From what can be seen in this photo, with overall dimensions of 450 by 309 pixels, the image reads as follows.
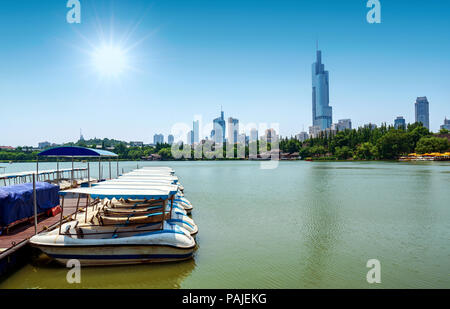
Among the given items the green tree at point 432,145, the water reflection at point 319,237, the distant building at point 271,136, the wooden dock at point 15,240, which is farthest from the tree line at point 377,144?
the wooden dock at point 15,240

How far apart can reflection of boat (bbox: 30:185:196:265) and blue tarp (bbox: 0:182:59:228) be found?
1457 millimetres

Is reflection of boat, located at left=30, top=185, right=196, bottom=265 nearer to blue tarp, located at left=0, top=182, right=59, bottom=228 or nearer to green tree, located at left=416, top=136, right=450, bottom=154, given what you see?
blue tarp, located at left=0, top=182, right=59, bottom=228

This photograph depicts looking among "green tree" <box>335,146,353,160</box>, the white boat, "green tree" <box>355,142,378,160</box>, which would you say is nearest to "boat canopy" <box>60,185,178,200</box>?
the white boat

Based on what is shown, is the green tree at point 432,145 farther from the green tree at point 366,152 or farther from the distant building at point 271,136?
the distant building at point 271,136

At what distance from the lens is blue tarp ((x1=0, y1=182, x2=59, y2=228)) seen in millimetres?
9695

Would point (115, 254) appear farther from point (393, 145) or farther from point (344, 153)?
point (344, 153)

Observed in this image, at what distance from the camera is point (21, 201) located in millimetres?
10500

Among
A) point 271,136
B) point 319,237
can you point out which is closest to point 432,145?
point 271,136

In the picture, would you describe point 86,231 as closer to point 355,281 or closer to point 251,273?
point 251,273
